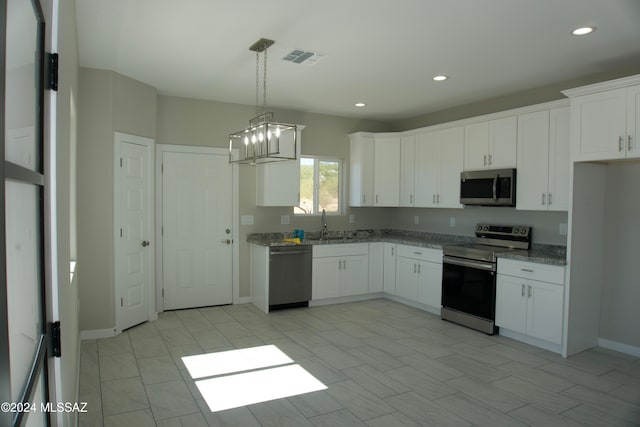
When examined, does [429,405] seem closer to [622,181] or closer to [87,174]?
[622,181]

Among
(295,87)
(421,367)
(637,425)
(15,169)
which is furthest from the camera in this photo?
(295,87)

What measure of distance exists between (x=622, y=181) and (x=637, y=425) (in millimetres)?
2371

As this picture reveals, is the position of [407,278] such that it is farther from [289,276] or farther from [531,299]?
[531,299]

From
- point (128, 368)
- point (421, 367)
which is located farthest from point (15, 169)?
point (421, 367)

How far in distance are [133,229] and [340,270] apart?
9.07ft

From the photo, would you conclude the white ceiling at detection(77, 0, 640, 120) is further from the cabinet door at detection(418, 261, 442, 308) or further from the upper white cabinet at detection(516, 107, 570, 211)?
the cabinet door at detection(418, 261, 442, 308)

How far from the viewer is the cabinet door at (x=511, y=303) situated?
13.8 feet

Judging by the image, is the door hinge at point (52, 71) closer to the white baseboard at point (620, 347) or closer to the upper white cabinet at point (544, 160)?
the upper white cabinet at point (544, 160)

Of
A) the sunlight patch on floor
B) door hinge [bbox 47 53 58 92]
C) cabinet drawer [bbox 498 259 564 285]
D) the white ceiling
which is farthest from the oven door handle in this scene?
door hinge [bbox 47 53 58 92]

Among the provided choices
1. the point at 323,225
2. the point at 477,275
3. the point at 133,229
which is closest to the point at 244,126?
the point at 323,225

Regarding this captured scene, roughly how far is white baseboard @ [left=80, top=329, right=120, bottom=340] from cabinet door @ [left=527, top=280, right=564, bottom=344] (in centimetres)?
436

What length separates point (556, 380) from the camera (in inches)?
133

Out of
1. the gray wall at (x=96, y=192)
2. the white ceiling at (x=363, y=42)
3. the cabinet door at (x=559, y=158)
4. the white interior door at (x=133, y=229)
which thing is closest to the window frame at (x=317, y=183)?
the white ceiling at (x=363, y=42)

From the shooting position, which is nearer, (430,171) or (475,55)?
(475,55)
